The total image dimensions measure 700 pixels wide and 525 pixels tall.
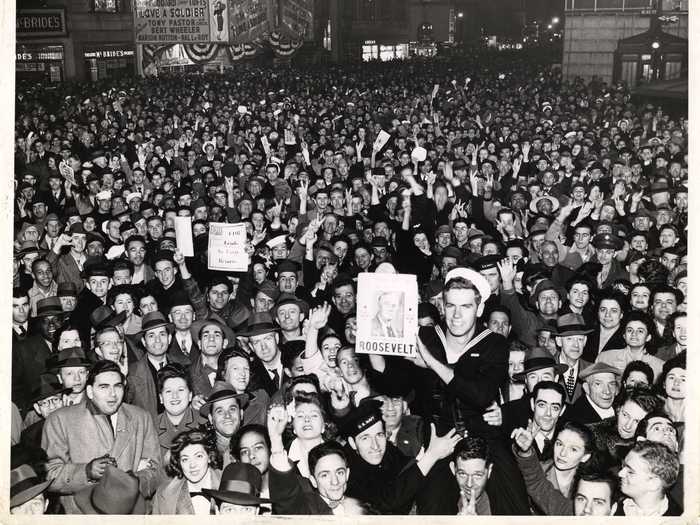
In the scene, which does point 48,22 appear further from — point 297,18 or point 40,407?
point 297,18

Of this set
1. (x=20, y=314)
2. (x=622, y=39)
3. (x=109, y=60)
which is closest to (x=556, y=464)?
(x=20, y=314)

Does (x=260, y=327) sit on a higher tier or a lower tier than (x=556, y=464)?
higher

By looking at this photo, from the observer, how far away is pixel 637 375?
13.8 feet

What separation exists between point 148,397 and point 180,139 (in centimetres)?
957

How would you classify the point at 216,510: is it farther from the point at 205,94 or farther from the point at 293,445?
the point at 205,94

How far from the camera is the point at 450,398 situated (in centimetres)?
403

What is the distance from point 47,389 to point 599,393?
3623mm

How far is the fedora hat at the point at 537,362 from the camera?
444 cm

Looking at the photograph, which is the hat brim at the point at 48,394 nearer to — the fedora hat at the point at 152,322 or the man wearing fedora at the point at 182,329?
the fedora hat at the point at 152,322

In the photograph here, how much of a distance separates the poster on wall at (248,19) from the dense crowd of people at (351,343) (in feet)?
25.8

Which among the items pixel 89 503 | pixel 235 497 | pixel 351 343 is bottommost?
pixel 89 503

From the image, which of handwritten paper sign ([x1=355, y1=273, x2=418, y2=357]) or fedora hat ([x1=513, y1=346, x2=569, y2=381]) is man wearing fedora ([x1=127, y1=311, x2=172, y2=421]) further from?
fedora hat ([x1=513, y1=346, x2=569, y2=381])

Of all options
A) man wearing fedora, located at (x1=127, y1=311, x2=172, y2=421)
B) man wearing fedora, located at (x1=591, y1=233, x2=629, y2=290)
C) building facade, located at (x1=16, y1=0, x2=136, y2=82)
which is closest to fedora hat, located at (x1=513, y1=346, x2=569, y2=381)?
man wearing fedora, located at (x1=591, y1=233, x2=629, y2=290)

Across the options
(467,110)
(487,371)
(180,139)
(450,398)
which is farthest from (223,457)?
(467,110)
